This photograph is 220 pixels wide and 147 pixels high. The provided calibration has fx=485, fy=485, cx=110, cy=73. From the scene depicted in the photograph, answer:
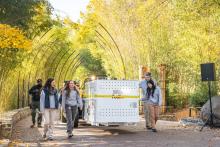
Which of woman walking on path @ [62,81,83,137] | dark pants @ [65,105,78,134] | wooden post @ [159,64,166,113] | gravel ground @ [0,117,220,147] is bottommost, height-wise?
gravel ground @ [0,117,220,147]

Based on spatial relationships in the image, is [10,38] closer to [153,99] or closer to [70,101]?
[70,101]

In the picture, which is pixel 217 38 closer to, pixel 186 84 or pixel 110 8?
pixel 186 84

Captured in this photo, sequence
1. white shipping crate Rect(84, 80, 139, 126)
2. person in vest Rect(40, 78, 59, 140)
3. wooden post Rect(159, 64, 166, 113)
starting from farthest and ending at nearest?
wooden post Rect(159, 64, 166, 113) < white shipping crate Rect(84, 80, 139, 126) < person in vest Rect(40, 78, 59, 140)

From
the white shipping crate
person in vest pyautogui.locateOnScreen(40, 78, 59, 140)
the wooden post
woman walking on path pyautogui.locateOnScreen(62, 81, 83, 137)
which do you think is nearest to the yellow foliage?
person in vest pyautogui.locateOnScreen(40, 78, 59, 140)

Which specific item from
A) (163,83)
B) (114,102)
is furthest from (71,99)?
(163,83)

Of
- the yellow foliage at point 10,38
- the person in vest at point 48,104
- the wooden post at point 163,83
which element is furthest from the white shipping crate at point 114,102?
the wooden post at point 163,83

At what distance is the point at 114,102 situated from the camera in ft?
43.7

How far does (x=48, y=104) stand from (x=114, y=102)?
79.7 inches

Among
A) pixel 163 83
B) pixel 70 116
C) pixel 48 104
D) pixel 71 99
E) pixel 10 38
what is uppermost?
pixel 10 38

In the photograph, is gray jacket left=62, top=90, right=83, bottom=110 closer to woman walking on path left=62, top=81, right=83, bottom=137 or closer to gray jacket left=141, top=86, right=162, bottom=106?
woman walking on path left=62, top=81, right=83, bottom=137

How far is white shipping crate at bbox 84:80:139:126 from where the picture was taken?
43.4 feet

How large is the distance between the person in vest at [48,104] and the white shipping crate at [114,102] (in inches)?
54.0

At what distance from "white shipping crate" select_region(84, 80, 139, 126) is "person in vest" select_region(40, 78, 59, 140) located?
54.0 inches

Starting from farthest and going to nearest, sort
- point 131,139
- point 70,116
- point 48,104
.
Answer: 1. point 70,116
2. point 48,104
3. point 131,139
